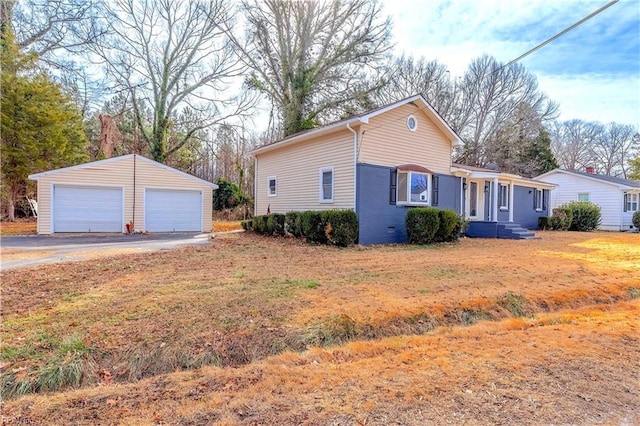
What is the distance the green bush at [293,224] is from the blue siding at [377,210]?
7.24 ft

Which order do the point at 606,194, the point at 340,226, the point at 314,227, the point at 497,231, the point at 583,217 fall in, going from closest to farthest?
the point at 340,226 < the point at 314,227 < the point at 497,231 < the point at 583,217 < the point at 606,194

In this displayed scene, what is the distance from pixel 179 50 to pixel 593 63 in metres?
24.6

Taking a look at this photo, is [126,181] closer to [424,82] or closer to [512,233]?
[512,233]

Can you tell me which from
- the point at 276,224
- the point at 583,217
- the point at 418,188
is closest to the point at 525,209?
the point at 583,217

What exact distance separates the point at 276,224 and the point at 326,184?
101 inches

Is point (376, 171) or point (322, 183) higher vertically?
point (376, 171)

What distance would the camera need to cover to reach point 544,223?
20.7 m

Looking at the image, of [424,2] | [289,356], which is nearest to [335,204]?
[424,2]

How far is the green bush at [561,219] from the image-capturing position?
20422mm

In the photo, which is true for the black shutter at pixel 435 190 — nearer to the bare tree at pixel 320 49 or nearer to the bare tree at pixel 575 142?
the bare tree at pixel 320 49

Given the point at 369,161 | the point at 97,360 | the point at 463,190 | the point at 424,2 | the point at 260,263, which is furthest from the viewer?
the point at 463,190

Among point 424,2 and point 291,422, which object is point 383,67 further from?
point 291,422

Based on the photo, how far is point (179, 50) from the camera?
80.8 ft

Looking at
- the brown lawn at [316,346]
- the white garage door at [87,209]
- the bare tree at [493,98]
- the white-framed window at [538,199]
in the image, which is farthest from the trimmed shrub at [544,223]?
the white garage door at [87,209]
